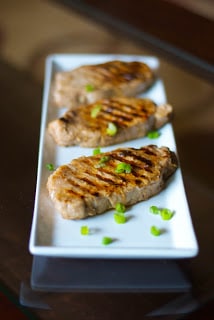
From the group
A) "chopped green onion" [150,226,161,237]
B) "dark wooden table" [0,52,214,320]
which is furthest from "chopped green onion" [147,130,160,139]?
"chopped green onion" [150,226,161,237]

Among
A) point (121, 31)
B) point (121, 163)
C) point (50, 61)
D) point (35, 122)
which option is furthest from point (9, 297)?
point (121, 31)

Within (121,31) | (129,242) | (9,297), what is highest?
(121,31)

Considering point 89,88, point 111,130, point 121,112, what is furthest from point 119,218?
point 89,88

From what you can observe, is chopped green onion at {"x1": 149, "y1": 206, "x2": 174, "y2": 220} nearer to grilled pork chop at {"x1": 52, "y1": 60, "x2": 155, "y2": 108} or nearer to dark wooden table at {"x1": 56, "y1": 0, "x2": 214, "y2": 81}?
grilled pork chop at {"x1": 52, "y1": 60, "x2": 155, "y2": 108}

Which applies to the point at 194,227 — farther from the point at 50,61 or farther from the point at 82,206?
the point at 50,61

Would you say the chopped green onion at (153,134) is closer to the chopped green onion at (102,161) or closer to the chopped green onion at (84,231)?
the chopped green onion at (102,161)

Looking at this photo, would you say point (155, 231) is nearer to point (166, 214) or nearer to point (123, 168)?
point (166, 214)
